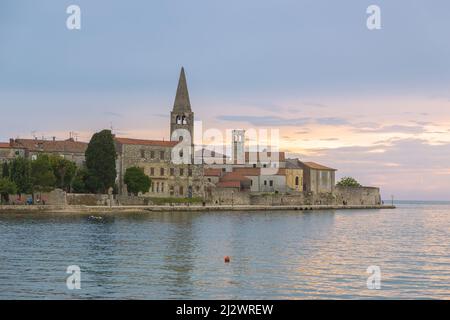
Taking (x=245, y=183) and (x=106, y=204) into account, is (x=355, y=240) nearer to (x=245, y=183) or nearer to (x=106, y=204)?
(x=106, y=204)

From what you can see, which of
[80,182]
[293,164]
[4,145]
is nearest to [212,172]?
[293,164]

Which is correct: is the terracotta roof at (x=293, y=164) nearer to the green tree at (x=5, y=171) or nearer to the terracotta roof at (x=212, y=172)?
the terracotta roof at (x=212, y=172)

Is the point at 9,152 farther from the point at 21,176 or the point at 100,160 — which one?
the point at 100,160

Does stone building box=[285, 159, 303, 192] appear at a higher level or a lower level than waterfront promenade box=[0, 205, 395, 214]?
higher

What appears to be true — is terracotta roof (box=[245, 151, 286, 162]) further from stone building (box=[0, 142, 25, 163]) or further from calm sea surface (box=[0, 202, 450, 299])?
calm sea surface (box=[0, 202, 450, 299])

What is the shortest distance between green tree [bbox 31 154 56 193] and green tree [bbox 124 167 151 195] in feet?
34.5

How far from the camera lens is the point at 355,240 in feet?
149

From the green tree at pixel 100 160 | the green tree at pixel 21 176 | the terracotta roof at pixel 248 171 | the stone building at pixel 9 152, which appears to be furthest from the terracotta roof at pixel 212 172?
the green tree at pixel 21 176

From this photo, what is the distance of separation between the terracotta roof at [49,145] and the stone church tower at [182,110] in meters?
14.6

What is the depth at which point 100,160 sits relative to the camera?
240 ft

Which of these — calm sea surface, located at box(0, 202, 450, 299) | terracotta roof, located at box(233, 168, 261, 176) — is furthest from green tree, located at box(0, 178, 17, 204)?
terracotta roof, located at box(233, 168, 261, 176)

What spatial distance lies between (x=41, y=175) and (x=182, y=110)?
28211mm

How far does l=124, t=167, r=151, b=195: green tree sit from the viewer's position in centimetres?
7950

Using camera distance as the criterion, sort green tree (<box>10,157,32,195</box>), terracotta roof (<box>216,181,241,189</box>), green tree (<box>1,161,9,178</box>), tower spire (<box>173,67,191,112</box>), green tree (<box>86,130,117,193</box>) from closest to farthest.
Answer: green tree (<box>10,157,32,195</box>) → green tree (<box>1,161,9,178</box>) → green tree (<box>86,130,117,193</box>) → tower spire (<box>173,67,191,112</box>) → terracotta roof (<box>216,181,241,189</box>)
